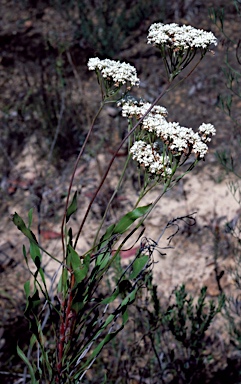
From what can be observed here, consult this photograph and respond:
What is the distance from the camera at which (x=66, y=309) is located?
156cm

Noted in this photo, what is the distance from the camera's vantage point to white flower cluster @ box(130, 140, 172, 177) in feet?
4.95

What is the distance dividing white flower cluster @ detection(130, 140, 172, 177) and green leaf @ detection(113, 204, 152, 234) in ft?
0.47

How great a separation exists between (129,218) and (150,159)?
0.21 metres

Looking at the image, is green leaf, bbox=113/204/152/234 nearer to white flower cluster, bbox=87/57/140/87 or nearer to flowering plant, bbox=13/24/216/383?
flowering plant, bbox=13/24/216/383

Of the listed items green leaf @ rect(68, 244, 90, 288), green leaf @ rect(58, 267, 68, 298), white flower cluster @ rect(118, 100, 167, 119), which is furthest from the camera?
A: white flower cluster @ rect(118, 100, 167, 119)

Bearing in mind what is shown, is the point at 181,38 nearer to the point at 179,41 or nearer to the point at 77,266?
the point at 179,41

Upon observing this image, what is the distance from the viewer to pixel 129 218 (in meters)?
1.43

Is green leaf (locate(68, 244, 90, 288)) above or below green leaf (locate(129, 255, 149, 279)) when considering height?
below

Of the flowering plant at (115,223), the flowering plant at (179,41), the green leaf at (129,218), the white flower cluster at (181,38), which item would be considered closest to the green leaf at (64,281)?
the flowering plant at (115,223)

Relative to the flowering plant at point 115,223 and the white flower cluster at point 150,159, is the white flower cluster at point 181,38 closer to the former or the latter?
the flowering plant at point 115,223

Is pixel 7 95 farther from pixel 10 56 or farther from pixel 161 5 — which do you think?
pixel 161 5

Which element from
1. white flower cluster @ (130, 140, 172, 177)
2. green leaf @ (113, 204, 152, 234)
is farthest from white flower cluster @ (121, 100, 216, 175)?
green leaf @ (113, 204, 152, 234)

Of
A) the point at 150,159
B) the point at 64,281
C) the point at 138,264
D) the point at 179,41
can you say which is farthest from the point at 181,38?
the point at 64,281

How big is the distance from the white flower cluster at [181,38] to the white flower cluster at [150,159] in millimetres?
328
